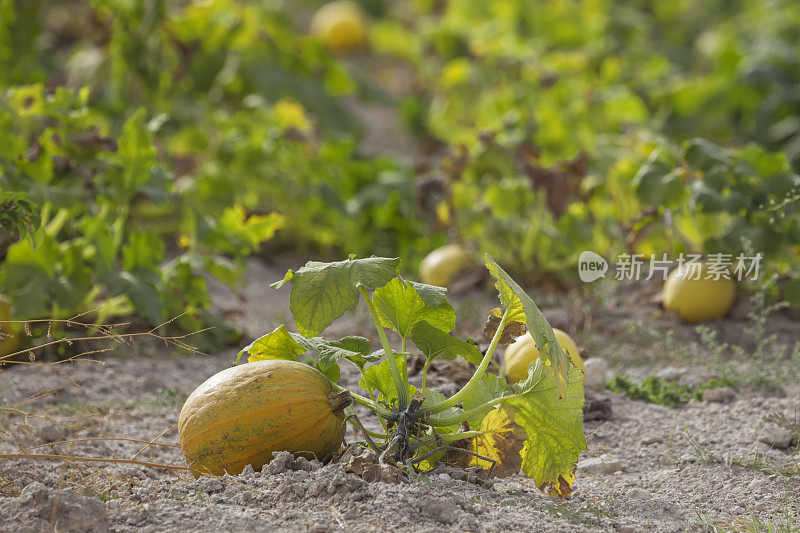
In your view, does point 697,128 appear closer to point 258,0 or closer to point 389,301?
point 258,0

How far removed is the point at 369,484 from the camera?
2041 mm

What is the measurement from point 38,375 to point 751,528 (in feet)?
7.97

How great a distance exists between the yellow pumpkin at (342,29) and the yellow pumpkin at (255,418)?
6.49 m

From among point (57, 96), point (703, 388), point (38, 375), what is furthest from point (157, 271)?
point (703, 388)

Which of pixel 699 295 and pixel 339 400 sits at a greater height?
pixel 339 400

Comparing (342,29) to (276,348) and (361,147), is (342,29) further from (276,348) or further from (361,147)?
(276,348)

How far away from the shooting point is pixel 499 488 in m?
2.33

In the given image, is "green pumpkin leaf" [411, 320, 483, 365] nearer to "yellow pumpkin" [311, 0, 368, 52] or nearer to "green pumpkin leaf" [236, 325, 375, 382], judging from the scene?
"green pumpkin leaf" [236, 325, 375, 382]

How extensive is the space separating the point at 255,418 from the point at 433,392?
0.47 meters

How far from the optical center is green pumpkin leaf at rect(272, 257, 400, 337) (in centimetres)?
211

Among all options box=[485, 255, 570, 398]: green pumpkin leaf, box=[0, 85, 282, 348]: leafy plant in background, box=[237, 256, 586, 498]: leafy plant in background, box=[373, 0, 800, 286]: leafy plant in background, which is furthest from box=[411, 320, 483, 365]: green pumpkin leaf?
box=[373, 0, 800, 286]: leafy plant in background

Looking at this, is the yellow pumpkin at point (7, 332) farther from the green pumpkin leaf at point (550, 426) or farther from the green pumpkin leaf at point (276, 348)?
the green pumpkin leaf at point (550, 426)

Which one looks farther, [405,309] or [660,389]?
[660,389]

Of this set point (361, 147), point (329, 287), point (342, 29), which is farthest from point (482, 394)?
point (342, 29)
